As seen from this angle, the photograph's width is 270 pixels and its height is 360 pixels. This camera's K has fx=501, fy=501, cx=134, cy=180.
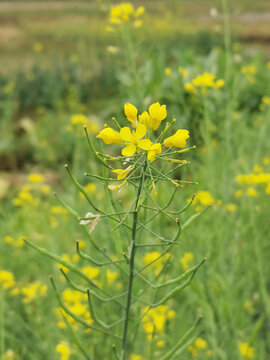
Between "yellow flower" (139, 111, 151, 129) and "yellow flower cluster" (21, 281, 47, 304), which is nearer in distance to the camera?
"yellow flower" (139, 111, 151, 129)

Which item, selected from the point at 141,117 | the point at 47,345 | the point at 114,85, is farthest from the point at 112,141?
the point at 114,85

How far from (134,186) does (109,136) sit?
9 centimetres

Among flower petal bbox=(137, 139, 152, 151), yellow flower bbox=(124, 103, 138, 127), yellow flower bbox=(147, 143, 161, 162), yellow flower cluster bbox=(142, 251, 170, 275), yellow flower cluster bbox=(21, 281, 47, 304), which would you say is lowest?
yellow flower bbox=(147, 143, 161, 162)

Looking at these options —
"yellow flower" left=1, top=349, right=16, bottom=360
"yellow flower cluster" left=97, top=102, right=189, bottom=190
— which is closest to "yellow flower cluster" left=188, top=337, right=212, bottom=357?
"yellow flower" left=1, top=349, right=16, bottom=360

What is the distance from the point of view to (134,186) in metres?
0.71

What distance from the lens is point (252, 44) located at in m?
6.38

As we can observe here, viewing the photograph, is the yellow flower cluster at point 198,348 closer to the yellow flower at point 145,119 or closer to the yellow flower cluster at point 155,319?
the yellow flower cluster at point 155,319

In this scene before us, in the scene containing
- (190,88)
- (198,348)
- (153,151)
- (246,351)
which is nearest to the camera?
(153,151)

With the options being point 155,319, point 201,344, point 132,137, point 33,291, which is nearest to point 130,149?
point 132,137

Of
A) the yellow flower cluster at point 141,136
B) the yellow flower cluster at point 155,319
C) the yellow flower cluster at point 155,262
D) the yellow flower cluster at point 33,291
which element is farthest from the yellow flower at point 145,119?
the yellow flower cluster at point 33,291

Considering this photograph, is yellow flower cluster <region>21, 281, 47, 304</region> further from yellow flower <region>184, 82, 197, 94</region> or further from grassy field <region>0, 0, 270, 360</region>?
yellow flower <region>184, 82, 197, 94</region>

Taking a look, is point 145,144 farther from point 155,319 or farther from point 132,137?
point 155,319

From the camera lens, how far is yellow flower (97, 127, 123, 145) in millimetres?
646

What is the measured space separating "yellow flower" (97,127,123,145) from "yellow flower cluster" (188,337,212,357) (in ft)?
2.76
